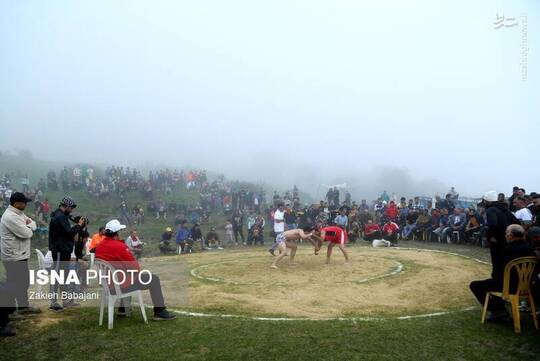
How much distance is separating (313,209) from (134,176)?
1941 cm

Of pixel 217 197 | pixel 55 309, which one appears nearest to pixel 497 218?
pixel 55 309

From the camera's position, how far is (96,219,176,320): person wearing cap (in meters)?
7.70

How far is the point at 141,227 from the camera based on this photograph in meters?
29.1

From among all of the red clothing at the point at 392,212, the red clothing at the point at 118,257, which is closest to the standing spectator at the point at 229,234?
the red clothing at the point at 392,212

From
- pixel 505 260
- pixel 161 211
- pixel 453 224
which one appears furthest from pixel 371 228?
pixel 161 211

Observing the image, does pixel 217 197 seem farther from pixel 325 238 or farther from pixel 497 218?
pixel 497 218

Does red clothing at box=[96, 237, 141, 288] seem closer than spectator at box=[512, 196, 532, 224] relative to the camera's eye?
Yes

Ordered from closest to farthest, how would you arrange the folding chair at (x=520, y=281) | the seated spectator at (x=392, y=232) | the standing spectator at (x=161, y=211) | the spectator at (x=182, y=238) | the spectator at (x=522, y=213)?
the folding chair at (x=520, y=281), the spectator at (x=522, y=213), the seated spectator at (x=392, y=232), the spectator at (x=182, y=238), the standing spectator at (x=161, y=211)

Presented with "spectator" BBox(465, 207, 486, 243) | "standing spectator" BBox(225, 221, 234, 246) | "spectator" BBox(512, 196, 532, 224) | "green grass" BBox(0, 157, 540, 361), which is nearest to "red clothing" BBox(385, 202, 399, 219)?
"spectator" BBox(465, 207, 486, 243)

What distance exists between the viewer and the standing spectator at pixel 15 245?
7.80 meters

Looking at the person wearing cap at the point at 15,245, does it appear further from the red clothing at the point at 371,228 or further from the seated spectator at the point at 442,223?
the seated spectator at the point at 442,223

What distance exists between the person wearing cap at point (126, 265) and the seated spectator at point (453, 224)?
55.1 ft

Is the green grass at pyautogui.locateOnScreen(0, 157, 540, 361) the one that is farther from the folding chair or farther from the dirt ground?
the dirt ground

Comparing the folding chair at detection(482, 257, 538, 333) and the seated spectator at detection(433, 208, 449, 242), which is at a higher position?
the folding chair at detection(482, 257, 538, 333)
